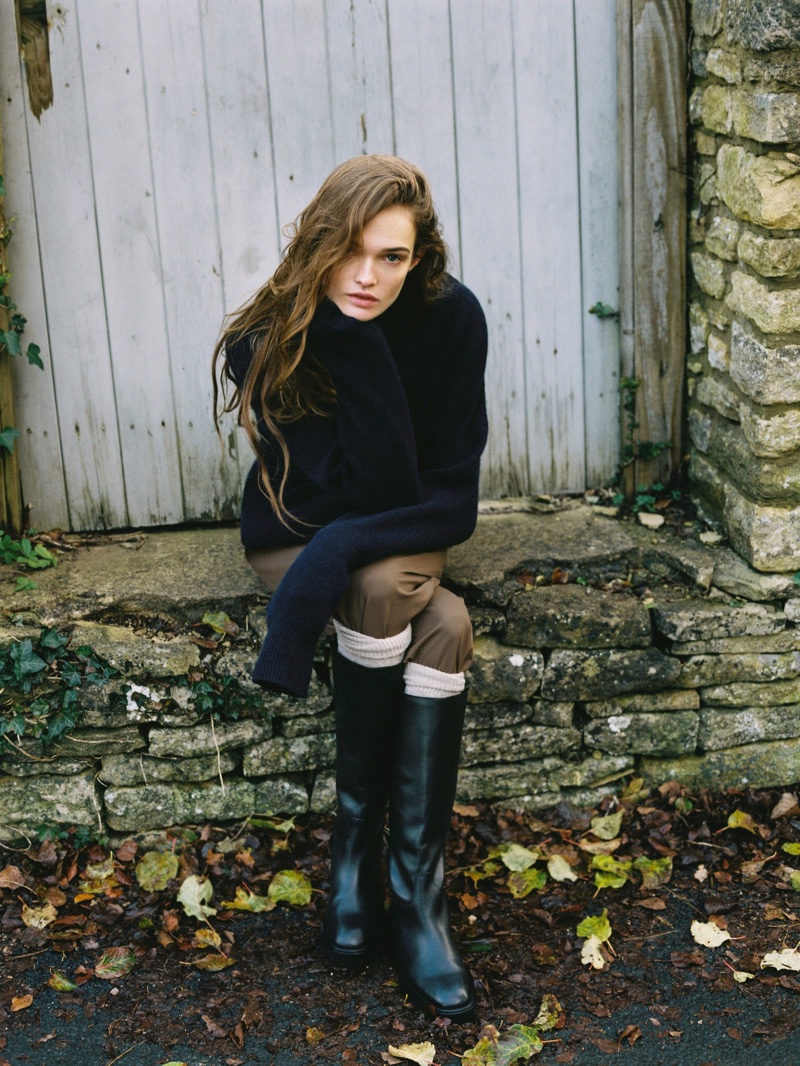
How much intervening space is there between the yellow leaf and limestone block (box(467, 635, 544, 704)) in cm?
112

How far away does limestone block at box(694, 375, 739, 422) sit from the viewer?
3088mm

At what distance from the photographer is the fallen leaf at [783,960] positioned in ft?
8.28

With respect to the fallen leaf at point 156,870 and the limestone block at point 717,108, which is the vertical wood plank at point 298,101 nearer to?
the limestone block at point 717,108

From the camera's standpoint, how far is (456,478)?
2.69 m

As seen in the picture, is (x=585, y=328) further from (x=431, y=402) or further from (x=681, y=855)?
(x=681, y=855)

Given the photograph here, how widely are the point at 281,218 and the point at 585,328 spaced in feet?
3.02

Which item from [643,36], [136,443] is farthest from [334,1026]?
[643,36]

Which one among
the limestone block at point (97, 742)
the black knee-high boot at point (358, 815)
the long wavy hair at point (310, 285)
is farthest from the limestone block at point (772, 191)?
the limestone block at point (97, 742)

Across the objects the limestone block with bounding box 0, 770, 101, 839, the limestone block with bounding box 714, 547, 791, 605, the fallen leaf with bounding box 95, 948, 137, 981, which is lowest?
the fallen leaf with bounding box 95, 948, 137, 981

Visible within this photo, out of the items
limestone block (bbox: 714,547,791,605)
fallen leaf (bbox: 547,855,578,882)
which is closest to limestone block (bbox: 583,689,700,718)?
limestone block (bbox: 714,547,791,605)

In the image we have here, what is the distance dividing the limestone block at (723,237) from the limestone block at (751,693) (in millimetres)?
1104

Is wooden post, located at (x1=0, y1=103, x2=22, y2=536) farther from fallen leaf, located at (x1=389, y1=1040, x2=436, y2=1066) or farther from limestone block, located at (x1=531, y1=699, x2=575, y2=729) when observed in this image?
fallen leaf, located at (x1=389, y1=1040, x2=436, y2=1066)

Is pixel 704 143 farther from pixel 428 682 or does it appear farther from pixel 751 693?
pixel 428 682

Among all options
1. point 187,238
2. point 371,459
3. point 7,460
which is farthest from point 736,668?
point 7,460
